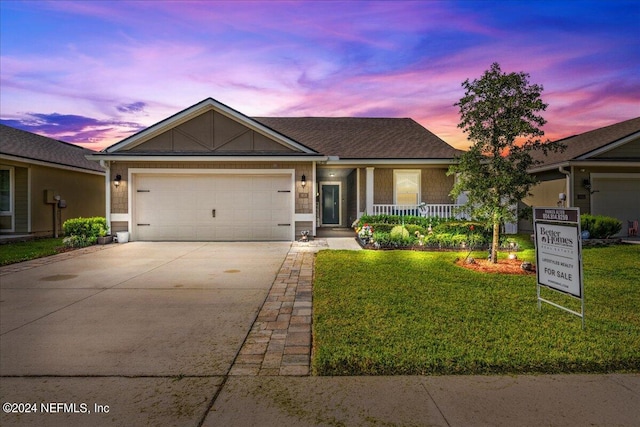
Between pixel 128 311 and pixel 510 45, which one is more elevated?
pixel 510 45

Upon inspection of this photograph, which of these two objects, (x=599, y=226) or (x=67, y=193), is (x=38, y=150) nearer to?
(x=67, y=193)

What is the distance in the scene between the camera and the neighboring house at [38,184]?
46.3ft

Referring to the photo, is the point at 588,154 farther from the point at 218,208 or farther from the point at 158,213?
the point at 158,213

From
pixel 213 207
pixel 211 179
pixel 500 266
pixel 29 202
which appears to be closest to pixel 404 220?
pixel 500 266

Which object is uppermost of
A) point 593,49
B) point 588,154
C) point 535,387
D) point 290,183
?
point 593,49

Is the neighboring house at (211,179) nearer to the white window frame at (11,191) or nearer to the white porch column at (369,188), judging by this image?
the white porch column at (369,188)

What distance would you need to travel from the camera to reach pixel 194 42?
1194cm

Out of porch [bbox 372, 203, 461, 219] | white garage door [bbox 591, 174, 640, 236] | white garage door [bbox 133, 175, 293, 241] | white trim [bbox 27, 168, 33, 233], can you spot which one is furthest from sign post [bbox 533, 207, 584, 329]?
white trim [bbox 27, 168, 33, 233]

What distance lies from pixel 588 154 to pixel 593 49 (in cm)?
419

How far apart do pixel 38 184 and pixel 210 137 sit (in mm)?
8250

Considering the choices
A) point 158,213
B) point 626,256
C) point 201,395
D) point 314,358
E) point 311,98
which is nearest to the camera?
point 201,395

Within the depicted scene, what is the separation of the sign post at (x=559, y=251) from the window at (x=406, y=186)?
33.2ft

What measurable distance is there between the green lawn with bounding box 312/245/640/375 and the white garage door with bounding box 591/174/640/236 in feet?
30.0

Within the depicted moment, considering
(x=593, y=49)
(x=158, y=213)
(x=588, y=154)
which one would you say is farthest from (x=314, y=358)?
(x=588, y=154)
